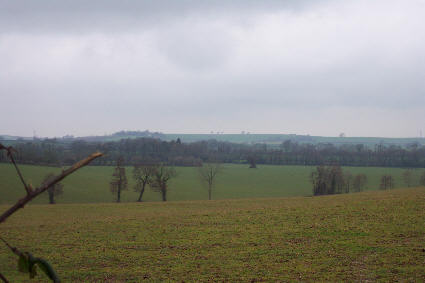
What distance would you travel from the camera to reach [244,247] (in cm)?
1466

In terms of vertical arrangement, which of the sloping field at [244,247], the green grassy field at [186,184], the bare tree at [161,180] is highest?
the sloping field at [244,247]

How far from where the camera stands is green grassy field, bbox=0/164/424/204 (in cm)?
6053

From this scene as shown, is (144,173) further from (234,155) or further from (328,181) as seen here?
(234,155)

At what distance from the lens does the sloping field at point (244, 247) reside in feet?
37.1

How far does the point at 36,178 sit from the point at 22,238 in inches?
1918

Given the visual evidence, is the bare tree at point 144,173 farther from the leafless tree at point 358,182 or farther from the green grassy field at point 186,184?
the leafless tree at point 358,182

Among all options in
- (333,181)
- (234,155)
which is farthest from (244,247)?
(234,155)

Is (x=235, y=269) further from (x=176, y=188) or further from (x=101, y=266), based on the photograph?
(x=176, y=188)

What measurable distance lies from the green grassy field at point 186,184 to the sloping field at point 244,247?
39555 millimetres

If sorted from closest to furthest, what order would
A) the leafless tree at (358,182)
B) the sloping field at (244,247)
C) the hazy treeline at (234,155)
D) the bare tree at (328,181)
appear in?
the sloping field at (244,247) → the bare tree at (328,181) → the leafless tree at (358,182) → the hazy treeline at (234,155)

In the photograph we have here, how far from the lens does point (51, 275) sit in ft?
4.48

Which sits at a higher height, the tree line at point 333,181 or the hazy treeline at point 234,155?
the hazy treeline at point 234,155

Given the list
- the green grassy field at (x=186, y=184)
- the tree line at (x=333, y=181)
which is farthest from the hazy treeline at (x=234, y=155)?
the tree line at (x=333, y=181)

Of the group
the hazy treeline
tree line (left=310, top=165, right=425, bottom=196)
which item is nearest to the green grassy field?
tree line (left=310, top=165, right=425, bottom=196)
